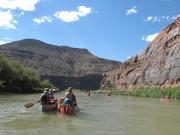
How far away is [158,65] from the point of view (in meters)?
98.8

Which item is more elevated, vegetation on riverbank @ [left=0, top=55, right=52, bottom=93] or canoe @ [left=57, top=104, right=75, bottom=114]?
vegetation on riverbank @ [left=0, top=55, right=52, bottom=93]

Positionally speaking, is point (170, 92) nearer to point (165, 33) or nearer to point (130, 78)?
point (165, 33)

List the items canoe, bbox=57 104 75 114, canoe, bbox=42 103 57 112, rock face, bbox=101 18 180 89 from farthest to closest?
rock face, bbox=101 18 180 89 < canoe, bbox=42 103 57 112 < canoe, bbox=57 104 75 114

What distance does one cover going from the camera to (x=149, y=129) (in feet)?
80.9

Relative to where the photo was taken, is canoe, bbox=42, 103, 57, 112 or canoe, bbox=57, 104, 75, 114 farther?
canoe, bbox=42, 103, 57, 112

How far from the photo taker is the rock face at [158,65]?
89.2 meters

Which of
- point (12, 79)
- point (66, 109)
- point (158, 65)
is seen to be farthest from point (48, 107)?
point (158, 65)

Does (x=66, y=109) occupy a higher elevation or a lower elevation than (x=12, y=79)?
lower

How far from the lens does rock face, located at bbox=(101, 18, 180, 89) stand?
89.2 meters

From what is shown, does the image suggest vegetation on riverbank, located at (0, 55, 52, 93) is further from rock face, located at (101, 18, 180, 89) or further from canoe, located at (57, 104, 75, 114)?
canoe, located at (57, 104, 75, 114)

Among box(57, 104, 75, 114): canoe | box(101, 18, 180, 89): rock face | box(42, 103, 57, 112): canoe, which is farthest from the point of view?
box(101, 18, 180, 89): rock face

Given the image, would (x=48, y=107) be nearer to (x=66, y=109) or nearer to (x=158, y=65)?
(x=66, y=109)

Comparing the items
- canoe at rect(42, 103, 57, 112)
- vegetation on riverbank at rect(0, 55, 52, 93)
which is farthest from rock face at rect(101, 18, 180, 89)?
canoe at rect(42, 103, 57, 112)

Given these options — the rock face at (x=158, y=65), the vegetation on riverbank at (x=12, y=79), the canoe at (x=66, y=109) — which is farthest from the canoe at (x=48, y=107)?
the rock face at (x=158, y=65)
